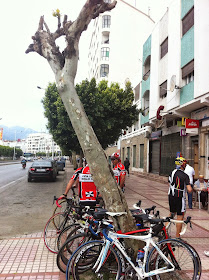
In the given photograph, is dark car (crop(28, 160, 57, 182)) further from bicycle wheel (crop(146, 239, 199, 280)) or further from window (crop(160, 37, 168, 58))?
bicycle wheel (crop(146, 239, 199, 280))

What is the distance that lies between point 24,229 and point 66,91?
3.67m

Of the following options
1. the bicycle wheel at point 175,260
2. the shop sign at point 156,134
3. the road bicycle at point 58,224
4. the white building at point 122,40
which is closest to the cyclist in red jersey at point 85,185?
the road bicycle at point 58,224

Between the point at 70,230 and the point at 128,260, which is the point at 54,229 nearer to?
the point at 70,230

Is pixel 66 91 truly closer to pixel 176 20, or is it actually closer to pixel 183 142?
pixel 183 142

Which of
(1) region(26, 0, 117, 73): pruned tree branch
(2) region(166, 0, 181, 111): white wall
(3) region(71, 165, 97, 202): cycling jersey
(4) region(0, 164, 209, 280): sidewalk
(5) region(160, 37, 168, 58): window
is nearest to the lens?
(4) region(0, 164, 209, 280): sidewalk

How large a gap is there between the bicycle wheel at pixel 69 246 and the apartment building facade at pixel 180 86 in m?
10.4

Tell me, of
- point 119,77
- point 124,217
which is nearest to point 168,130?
point 124,217

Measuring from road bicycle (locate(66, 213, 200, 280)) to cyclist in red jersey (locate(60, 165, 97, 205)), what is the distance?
1600 mm

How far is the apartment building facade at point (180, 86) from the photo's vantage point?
12750 mm

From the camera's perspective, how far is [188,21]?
14.9m

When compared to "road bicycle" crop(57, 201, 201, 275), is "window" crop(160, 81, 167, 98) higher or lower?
higher

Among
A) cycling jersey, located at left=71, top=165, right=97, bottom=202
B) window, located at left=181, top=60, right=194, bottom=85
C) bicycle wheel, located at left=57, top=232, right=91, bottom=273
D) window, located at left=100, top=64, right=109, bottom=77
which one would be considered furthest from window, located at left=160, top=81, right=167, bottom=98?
window, located at left=100, top=64, right=109, bottom=77

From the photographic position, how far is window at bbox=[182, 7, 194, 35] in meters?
14.4

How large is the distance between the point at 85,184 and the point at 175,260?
6.84ft
